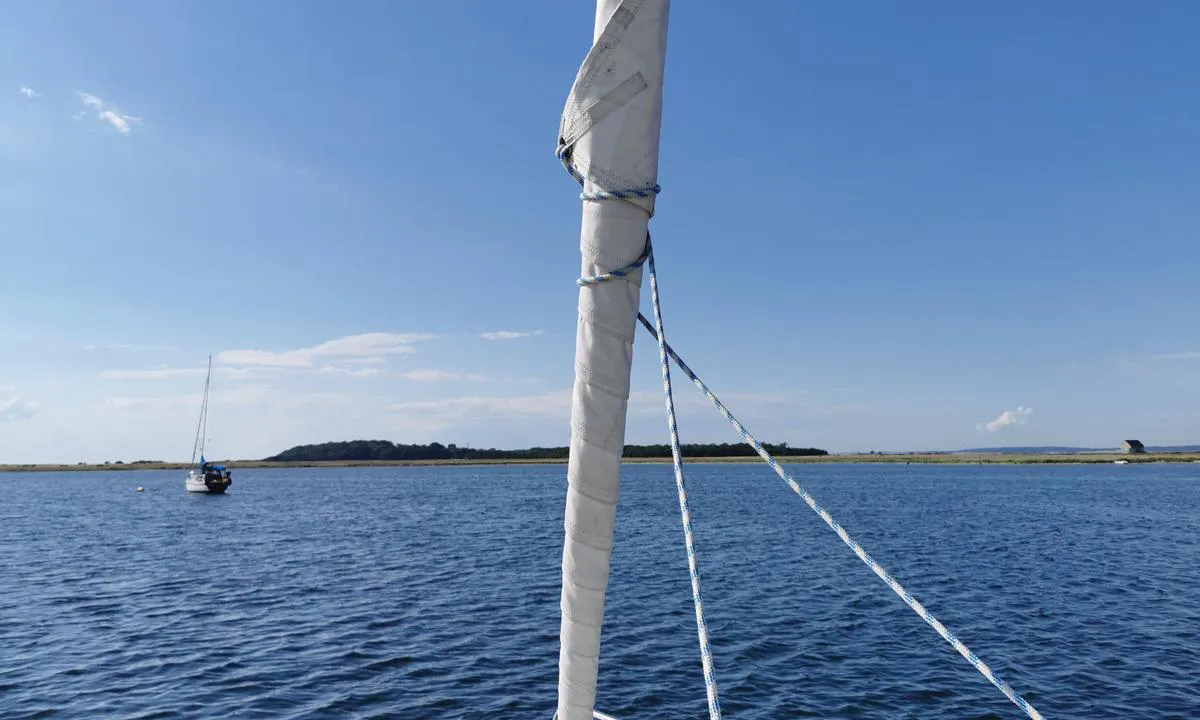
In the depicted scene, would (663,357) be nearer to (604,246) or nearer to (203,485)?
(604,246)

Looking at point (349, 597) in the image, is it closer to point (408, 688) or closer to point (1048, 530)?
point (408, 688)

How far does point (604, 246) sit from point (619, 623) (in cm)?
2745

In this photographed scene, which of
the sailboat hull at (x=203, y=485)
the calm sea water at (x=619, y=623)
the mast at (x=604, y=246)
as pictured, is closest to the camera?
the mast at (x=604, y=246)

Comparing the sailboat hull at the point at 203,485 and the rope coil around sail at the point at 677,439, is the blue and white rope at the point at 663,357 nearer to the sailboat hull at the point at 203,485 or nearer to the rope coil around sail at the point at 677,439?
the rope coil around sail at the point at 677,439

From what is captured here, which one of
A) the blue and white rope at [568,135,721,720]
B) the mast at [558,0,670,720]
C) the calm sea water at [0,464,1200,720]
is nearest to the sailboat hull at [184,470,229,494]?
the calm sea water at [0,464,1200,720]

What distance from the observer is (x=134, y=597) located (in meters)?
38.3

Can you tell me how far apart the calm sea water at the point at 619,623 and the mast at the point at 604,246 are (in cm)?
1670

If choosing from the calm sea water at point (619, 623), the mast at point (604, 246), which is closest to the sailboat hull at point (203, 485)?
the calm sea water at point (619, 623)

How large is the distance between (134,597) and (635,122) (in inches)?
1750

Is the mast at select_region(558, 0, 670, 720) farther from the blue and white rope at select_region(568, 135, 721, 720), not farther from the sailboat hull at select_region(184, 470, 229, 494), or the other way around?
the sailboat hull at select_region(184, 470, 229, 494)

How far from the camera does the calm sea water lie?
21.6m

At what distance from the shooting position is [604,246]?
17.5ft

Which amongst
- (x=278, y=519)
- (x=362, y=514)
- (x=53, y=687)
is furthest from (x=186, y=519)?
(x=53, y=687)

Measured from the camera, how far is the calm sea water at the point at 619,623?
70.8ft
